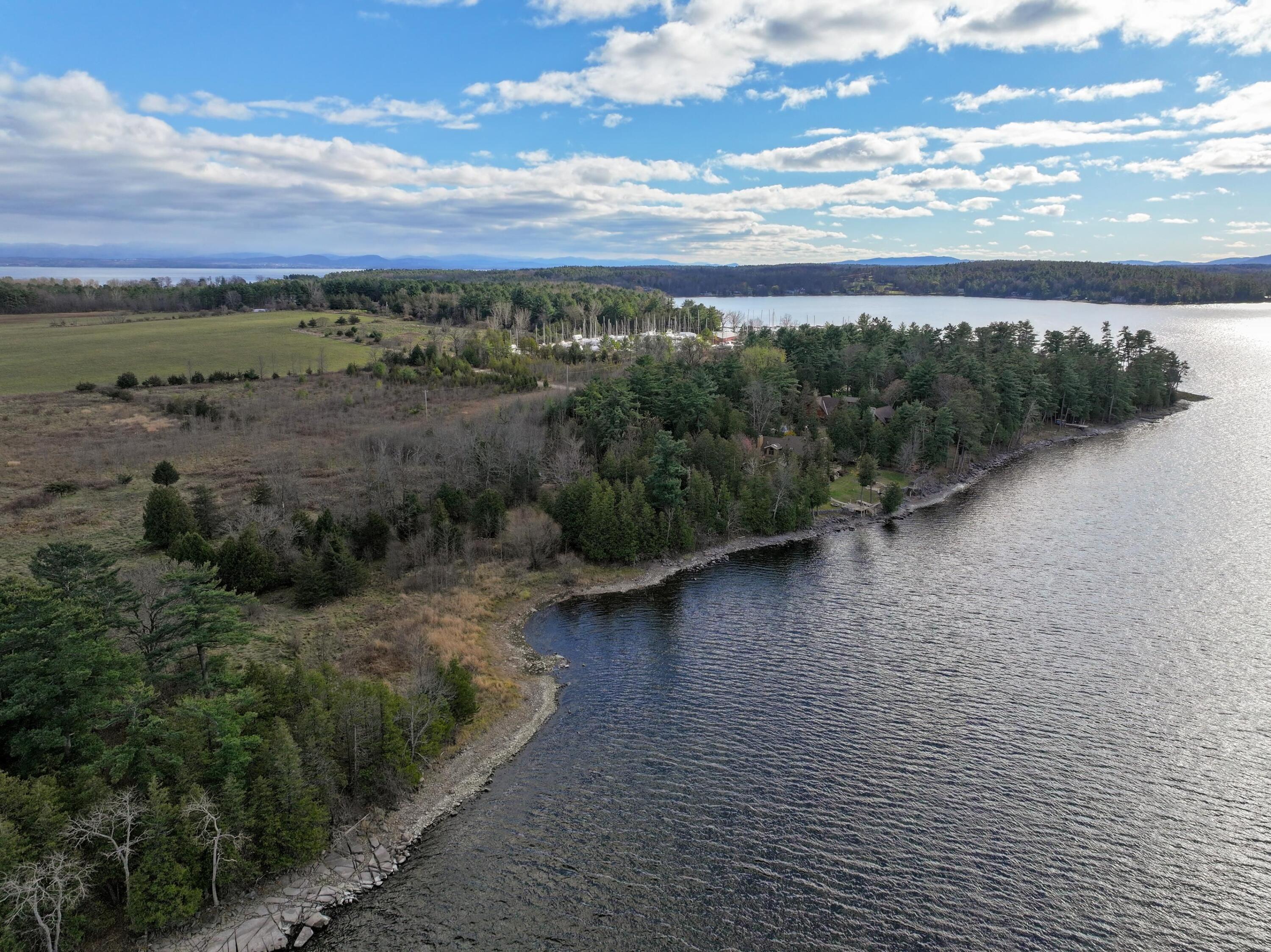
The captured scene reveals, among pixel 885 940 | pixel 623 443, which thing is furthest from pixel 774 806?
pixel 623 443

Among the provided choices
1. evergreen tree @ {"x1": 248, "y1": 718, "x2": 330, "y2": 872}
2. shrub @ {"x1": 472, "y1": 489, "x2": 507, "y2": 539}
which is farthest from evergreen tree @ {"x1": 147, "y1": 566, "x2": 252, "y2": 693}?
shrub @ {"x1": 472, "y1": 489, "x2": 507, "y2": 539}

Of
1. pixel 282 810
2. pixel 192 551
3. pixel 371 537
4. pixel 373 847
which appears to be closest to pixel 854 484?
pixel 371 537

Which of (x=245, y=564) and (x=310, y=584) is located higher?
(x=245, y=564)

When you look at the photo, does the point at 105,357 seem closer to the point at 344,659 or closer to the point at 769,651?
the point at 344,659

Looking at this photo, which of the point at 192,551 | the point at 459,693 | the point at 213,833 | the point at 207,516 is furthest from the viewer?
the point at 207,516

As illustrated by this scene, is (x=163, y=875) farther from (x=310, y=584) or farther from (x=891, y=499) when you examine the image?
(x=891, y=499)

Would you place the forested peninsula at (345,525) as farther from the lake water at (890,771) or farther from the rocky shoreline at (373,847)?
the lake water at (890,771)

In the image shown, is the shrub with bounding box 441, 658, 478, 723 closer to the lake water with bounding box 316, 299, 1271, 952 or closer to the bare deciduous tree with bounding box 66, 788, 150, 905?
the lake water with bounding box 316, 299, 1271, 952
